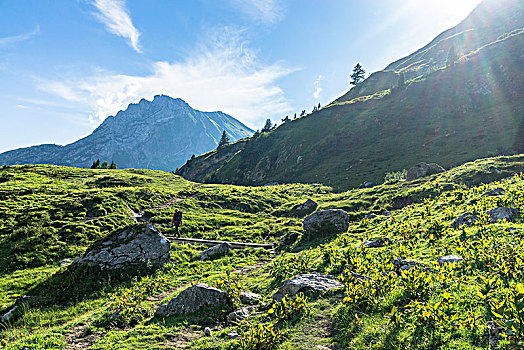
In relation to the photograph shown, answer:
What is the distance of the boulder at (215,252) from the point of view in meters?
22.3

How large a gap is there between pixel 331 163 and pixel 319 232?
7088 centimetres

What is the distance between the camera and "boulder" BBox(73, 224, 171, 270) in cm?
1753

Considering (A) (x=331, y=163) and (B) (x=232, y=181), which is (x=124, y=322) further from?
(B) (x=232, y=181)

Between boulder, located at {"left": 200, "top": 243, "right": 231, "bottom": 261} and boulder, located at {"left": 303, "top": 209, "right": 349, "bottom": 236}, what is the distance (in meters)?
8.25

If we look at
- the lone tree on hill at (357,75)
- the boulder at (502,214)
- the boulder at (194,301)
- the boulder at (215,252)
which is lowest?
the boulder at (215,252)

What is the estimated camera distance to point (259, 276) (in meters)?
16.7

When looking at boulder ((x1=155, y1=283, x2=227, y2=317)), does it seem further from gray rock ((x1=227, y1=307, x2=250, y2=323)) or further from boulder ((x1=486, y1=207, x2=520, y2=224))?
boulder ((x1=486, y1=207, x2=520, y2=224))

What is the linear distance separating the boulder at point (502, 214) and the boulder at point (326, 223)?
11388 millimetres

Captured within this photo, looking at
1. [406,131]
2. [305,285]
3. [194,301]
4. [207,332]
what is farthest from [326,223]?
[406,131]

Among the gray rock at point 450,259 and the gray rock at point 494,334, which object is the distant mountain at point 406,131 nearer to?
the gray rock at point 450,259

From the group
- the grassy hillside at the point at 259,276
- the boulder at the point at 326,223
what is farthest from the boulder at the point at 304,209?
the boulder at the point at 326,223

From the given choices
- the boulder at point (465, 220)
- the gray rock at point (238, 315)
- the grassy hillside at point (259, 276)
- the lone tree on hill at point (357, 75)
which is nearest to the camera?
the grassy hillside at point (259, 276)

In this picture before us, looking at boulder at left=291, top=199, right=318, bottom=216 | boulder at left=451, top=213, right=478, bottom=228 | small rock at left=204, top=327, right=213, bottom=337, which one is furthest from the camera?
boulder at left=291, top=199, right=318, bottom=216

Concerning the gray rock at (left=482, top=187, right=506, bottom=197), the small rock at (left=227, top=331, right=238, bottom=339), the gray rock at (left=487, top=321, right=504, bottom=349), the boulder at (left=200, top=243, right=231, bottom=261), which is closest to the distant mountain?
the gray rock at (left=482, top=187, right=506, bottom=197)
